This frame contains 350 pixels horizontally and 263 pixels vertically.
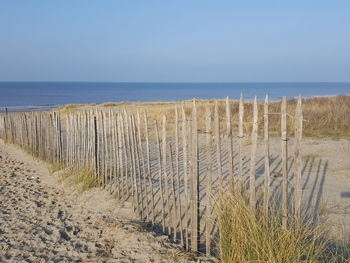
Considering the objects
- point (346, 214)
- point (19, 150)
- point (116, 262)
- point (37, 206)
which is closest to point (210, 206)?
point (116, 262)

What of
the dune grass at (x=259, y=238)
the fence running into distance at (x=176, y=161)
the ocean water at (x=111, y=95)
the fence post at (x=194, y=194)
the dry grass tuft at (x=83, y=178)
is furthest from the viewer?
the ocean water at (x=111, y=95)

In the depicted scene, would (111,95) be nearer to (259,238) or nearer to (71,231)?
(71,231)

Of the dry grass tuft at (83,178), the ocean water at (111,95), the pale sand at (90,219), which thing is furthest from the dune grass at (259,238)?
the ocean water at (111,95)

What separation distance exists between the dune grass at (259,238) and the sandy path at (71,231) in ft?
1.75

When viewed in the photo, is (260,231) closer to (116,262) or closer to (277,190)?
(116,262)

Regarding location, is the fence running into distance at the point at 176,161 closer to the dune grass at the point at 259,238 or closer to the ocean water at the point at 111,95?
the dune grass at the point at 259,238

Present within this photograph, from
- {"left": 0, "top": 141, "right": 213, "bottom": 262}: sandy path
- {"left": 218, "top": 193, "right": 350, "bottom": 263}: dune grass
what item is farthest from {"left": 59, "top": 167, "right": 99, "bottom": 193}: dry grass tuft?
{"left": 218, "top": 193, "right": 350, "bottom": 263}: dune grass

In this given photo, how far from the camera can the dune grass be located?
9.93 ft

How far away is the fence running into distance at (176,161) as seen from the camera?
342 centimetres

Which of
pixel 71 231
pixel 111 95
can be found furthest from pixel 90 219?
pixel 111 95

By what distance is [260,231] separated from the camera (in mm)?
3203

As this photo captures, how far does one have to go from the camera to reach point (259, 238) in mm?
3197

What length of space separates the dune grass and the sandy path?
53cm

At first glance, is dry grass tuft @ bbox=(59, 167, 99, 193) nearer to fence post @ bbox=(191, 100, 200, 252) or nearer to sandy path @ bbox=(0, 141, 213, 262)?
sandy path @ bbox=(0, 141, 213, 262)
